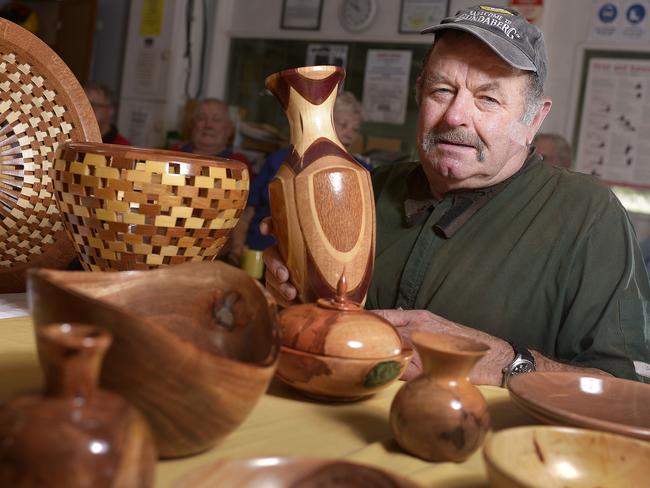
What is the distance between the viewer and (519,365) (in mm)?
1232

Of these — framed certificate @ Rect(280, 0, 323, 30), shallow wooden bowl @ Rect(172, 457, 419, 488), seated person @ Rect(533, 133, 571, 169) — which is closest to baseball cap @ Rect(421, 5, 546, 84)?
shallow wooden bowl @ Rect(172, 457, 419, 488)

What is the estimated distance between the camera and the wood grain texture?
1186mm

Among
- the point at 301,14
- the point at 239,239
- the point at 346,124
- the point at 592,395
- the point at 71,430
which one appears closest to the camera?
the point at 71,430

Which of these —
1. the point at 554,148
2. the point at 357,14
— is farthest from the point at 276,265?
the point at 357,14

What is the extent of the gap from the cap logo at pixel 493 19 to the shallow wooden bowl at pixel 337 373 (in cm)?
93

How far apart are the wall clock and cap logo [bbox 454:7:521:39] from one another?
129 inches

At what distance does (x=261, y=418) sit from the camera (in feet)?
2.57

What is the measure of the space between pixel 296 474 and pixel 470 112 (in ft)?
3.78

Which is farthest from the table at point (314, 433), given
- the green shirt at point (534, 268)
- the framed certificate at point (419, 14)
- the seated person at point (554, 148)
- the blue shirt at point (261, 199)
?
the framed certificate at point (419, 14)

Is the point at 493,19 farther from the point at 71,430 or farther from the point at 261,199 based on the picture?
the point at 261,199

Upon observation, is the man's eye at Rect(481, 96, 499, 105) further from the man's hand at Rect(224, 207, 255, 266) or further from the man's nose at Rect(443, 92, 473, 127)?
the man's hand at Rect(224, 207, 255, 266)

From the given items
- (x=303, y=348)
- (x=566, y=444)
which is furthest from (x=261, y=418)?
(x=566, y=444)

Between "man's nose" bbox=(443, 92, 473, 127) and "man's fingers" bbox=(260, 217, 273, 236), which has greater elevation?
"man's nose" bbox=(443, 92, 473, 127)

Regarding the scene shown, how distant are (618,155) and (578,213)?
267cm
